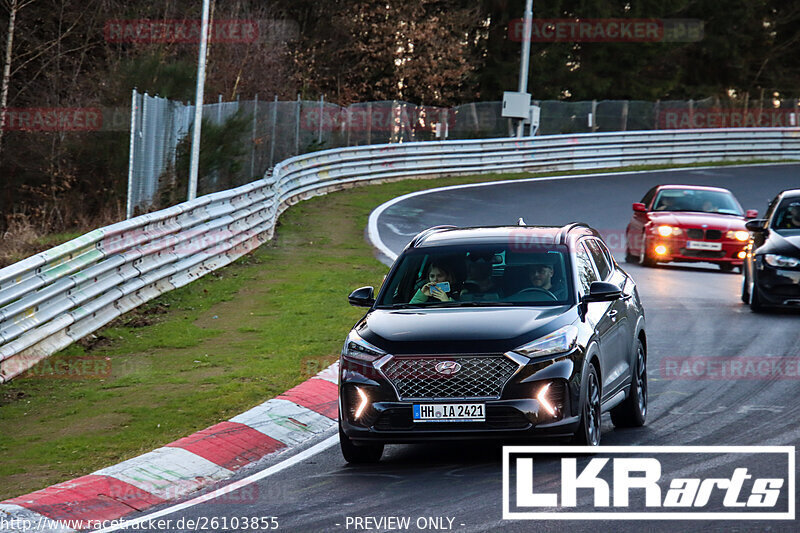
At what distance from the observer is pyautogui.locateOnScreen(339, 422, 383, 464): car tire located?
9.37 m

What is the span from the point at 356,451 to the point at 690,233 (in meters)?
14.9

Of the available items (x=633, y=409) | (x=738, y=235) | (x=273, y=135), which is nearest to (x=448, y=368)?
(x=633, y=409)

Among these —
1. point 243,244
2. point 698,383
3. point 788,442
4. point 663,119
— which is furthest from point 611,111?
point 788,442

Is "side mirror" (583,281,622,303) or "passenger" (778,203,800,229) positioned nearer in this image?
"side mirror" (583,281,622,303)

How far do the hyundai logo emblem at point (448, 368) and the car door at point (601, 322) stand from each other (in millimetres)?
1227

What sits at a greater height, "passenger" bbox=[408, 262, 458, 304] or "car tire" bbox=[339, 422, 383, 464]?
"passenger" bbox=[408, 262, 458, 304]

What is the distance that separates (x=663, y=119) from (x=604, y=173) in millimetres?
7801

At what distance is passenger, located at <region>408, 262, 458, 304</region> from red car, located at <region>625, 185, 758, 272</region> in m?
13.1

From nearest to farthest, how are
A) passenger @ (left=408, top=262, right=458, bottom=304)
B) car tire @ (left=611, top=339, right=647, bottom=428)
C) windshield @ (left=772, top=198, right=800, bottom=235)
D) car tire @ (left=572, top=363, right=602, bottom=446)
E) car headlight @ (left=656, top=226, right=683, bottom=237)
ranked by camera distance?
car tire @ (left=572, top=363, right=602, bottom=446) < passenger @ (left=408, top=262, right=458, bottom=304) < car tire @ (left=611, top=339, right=647, bottom=428) < windshield @ (left=772, top=198, right=800, bottom=235) < car headlight @ (left=656, top=226, right=683, bottom=237)

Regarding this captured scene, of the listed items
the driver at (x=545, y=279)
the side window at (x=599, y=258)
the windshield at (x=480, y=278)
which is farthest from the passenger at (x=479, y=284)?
the side window at (x=599, y=258)

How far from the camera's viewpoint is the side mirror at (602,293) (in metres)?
9.78

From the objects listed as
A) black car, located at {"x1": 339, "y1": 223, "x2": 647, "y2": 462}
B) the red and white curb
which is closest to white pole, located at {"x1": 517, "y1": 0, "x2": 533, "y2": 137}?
the red and white curb

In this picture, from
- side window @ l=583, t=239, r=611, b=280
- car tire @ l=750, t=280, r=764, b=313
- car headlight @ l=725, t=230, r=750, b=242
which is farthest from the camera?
car headlight @ l=725, t=230, r=750, b=242

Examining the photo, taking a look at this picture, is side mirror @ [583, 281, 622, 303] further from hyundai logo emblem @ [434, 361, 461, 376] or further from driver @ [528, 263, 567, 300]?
hyundai logo emblem @ [434, 361, 461, 376]
